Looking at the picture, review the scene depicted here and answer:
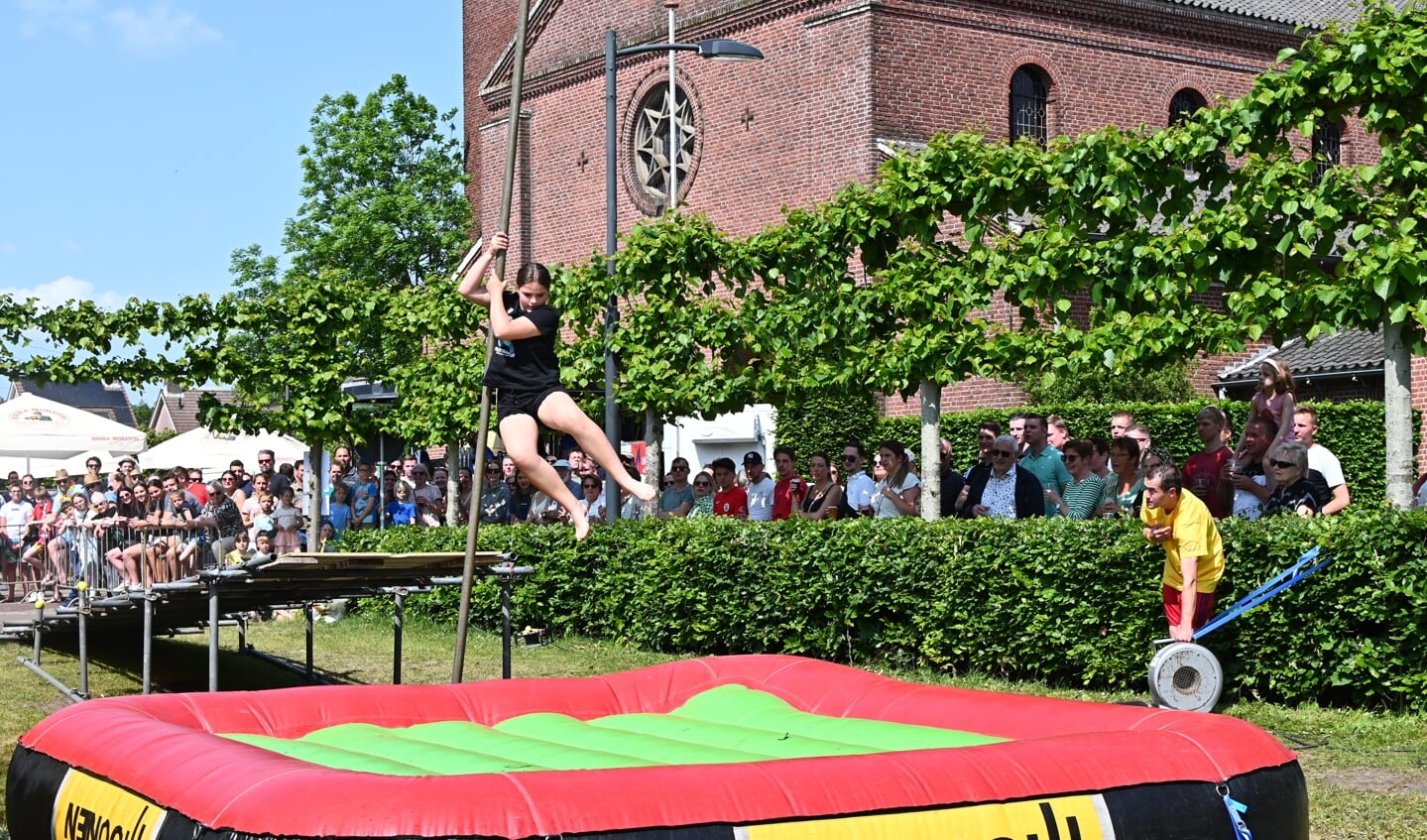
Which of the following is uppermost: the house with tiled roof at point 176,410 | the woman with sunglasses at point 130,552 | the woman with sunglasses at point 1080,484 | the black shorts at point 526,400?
the house with tiled roof at point 176,410

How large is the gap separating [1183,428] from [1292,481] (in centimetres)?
1673

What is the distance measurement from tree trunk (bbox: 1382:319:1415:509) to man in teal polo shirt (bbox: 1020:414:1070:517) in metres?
2.82

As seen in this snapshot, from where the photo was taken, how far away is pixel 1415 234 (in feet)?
39.8

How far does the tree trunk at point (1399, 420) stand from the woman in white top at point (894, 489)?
4.28 m

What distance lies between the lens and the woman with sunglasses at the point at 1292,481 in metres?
11.7

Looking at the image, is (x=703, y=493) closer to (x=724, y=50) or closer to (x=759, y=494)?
(x=759, y=494)

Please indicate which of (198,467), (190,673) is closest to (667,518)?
(190,673)

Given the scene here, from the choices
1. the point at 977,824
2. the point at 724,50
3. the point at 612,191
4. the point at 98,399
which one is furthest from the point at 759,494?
the point at 98,399

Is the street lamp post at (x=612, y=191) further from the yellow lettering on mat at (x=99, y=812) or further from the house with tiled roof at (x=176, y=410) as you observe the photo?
the house with tiled roof at (x=176, y=410)

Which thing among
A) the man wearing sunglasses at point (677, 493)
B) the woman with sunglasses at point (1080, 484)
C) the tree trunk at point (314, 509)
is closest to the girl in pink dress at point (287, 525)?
the tree trunk at point (314, 509)

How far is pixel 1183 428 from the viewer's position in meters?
28.1

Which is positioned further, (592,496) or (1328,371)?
(1328,371)

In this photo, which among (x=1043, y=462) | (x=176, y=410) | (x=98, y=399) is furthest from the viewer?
(x=98, y=399)

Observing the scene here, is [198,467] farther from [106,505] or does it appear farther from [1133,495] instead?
[1133,495]
